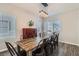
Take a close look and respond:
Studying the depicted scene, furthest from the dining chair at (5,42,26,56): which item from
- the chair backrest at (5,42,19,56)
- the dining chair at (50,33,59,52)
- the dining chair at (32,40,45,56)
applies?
the dining chair at (50,33,59,52)

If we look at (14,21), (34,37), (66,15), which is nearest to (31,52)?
(34,37)

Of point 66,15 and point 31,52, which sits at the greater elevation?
point 66,15

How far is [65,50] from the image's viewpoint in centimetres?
211

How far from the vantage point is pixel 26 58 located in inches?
75.3

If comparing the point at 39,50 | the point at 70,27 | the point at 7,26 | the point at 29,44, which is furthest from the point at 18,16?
the point at 70,27

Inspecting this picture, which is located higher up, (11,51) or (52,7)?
(52,7)

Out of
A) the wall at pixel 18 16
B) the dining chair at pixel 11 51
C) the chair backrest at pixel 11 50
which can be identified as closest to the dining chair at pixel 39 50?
the dining chair at pixel 11 51

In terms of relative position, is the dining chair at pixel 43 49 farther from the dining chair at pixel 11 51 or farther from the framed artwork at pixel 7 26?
the framed artwork at pixel 7 26

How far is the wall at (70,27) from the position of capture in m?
2.05

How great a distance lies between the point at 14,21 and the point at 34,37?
0.58 metres

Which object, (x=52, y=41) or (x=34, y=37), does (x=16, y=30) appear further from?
(x=52, y=41)

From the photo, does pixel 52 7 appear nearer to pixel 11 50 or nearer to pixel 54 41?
pixel 54 41

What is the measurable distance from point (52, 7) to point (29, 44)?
99 centimetres

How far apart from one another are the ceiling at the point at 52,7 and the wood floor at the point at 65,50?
73cm
